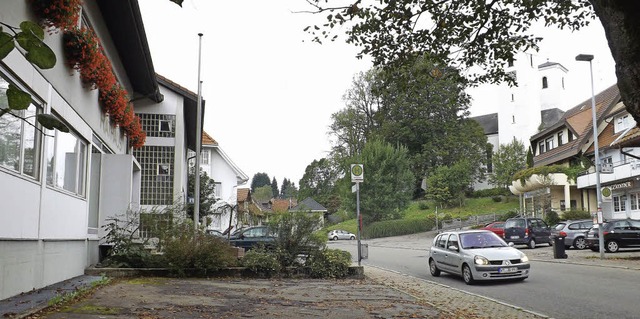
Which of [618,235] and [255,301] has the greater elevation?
[618,235]

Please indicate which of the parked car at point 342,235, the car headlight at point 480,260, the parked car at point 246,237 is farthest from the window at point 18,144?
the parked car at point 342,235

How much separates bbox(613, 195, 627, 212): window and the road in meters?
25.4

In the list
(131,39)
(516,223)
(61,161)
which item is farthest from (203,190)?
(61,161)

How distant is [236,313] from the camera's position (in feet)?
27.1

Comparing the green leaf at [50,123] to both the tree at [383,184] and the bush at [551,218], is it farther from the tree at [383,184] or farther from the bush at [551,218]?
the tree at [383,184]

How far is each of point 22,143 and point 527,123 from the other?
7763 centimetres

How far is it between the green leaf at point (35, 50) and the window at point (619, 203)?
46.5 meters

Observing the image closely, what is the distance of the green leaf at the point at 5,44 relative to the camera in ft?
6.47

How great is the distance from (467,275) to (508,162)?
5578 cm

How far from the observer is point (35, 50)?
78.7 inches

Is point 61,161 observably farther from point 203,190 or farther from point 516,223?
point 203,190

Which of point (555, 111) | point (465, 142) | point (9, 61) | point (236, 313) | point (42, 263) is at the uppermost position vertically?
point (555, 111)

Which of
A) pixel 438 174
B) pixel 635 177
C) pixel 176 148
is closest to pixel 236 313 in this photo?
pixel 176 148

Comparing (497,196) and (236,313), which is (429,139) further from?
(236,313)
